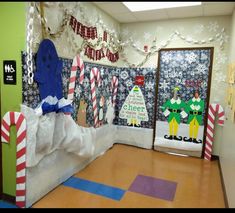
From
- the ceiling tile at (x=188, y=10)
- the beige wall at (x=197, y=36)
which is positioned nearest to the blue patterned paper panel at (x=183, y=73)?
the beige wall at (x=197, y=36)

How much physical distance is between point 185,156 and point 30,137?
10.2 feet

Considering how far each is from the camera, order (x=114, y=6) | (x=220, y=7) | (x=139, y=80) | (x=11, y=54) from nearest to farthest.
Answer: (x=114, y=6) < (x=220, y=7) < (x=11, y=54) < (x=139, y=80)

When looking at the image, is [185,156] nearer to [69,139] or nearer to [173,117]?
[173,117]

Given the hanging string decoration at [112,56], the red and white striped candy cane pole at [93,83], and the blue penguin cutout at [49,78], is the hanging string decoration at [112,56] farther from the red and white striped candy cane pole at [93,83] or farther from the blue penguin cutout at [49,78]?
the blue penguin cutout at [49,78]

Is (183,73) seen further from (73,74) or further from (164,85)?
(73,74)

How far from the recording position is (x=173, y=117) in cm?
441

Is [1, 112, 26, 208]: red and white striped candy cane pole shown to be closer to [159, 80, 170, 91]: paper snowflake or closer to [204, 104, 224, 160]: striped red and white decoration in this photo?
Result: [159, 80, 170, 91]: paper snowflake

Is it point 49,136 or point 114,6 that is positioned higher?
point 114,6

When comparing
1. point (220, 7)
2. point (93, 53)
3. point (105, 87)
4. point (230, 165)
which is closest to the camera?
point (220, 7)

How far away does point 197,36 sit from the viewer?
4109 mm

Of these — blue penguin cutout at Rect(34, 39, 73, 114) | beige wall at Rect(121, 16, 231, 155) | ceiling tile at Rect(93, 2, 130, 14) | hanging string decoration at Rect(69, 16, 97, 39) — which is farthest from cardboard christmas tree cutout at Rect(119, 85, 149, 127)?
ceiling tile at Rect(93, 2, 130, 14)

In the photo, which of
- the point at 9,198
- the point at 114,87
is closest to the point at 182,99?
the point at 114,87

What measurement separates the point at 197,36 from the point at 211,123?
5.45 ft
